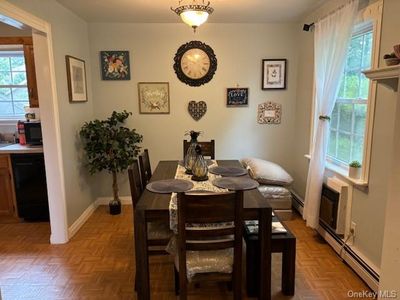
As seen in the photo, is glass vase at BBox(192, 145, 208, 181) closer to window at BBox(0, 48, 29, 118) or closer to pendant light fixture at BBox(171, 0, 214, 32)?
pendant light fixture at BBox(171, 0, 214, 32)

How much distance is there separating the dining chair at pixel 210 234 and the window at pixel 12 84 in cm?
349

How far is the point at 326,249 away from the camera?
112 inches

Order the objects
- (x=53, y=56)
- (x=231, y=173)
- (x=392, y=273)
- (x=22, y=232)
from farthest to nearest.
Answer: (x=22, y=232) < (x=53, y=56) < (x=231, y=173) < (x=392, y=273)

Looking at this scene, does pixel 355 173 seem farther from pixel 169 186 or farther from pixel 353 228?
pixel 169 186

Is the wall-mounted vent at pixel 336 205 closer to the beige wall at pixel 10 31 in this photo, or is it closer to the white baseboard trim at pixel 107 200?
the white baseboard trim at pixel 107 200

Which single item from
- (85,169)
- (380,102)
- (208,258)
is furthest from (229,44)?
(208,258)

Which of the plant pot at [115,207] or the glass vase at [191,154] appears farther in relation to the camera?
the plant pot at [115,207]

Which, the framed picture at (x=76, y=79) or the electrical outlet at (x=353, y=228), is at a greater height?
the framed picture at (x=76, y=79)

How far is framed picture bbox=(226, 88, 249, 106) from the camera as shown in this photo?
12.8ft

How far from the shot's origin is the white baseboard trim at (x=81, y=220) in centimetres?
316

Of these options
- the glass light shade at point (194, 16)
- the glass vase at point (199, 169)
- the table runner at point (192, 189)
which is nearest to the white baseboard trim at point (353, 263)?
the table runner at point (192, 189)

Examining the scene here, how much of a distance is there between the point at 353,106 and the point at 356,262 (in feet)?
4.40

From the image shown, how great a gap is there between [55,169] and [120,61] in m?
1.64

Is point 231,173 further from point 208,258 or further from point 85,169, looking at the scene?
point 85,169
